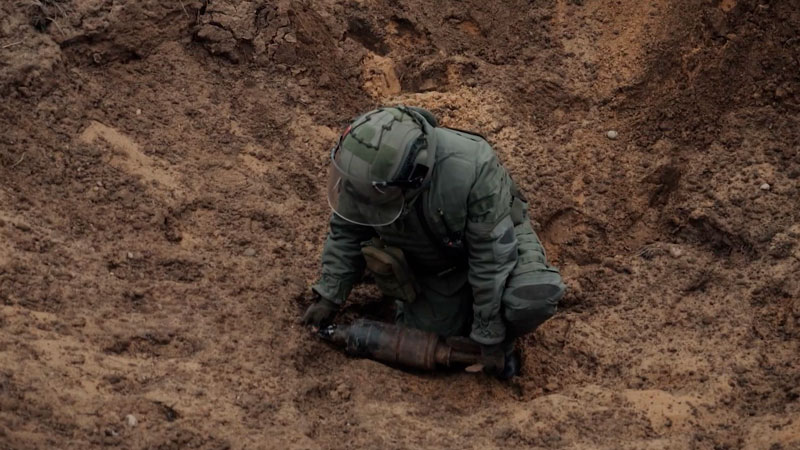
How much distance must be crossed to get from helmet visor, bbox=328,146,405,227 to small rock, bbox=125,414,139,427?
3.87 ft

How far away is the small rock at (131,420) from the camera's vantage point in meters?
3.62

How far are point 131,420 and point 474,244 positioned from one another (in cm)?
158

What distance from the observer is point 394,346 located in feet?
15.2

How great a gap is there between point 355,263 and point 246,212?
827 millimetres

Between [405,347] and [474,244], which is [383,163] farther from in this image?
[405,347]

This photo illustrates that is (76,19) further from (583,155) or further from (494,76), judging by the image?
(583,155)

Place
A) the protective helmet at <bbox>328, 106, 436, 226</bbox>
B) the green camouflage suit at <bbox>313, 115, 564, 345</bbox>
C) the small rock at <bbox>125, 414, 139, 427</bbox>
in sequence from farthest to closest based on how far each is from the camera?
the green camouflage suit at <bbox>313, 115, 564, 345</bbox>, the protective helmet at <bbox>328, 106, 436, 226</bbox>, the small rock at <bbox>125, 414, 139, 427</bbox>

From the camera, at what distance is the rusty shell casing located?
4625 mm

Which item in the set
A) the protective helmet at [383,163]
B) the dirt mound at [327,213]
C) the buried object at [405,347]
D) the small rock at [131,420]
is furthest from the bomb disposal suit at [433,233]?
the small rock at [131,420]

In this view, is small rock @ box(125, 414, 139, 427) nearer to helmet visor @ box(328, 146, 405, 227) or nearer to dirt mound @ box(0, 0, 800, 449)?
dirt mound @ box(0, 0, 800, 449)

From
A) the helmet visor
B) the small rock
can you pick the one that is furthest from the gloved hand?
the small rock

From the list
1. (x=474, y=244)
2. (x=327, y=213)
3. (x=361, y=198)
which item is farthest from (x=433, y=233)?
(x=327, y=213)

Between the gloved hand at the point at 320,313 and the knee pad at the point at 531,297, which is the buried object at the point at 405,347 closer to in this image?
the gloved hand at the point at 320,313

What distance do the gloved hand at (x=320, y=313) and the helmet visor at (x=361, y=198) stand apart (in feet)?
1.81
